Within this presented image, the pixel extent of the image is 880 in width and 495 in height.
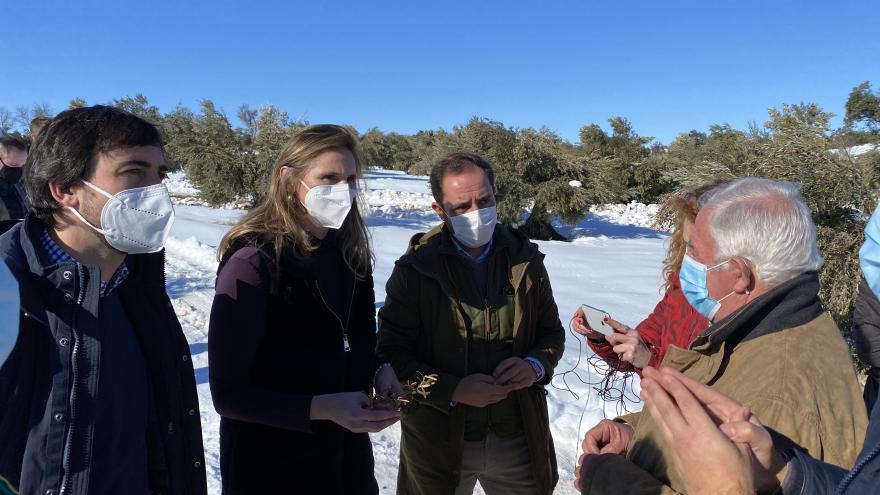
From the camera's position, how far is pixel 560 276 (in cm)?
1063

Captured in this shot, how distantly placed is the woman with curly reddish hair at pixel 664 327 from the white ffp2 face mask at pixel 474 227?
68cm

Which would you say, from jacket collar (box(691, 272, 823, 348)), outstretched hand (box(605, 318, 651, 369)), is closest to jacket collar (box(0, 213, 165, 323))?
jacket collar (box(691, 272, 823, 348))

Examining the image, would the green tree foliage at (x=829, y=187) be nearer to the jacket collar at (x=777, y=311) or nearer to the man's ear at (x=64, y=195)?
the jacket collar at (x=777, y=311)

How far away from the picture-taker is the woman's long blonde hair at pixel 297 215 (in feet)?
7.08

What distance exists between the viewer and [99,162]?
1.77 meters

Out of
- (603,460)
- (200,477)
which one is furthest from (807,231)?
(200,477)

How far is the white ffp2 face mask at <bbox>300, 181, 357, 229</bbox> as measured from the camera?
2352 millimetres

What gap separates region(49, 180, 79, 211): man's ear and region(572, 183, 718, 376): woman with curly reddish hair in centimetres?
228

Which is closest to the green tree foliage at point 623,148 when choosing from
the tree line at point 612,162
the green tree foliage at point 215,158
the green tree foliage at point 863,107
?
the tree line at point 612,162

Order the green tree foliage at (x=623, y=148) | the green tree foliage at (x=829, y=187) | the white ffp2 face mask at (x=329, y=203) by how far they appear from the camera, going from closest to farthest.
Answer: the white ffp2 face mask at (x=329, y=203) < the green tree foliage at (x=829, y=187) < the green tree foliage at (x=623, y=148)

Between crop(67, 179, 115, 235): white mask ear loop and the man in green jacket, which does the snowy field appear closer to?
the man in green jacket

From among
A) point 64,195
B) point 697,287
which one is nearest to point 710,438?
point 697,287

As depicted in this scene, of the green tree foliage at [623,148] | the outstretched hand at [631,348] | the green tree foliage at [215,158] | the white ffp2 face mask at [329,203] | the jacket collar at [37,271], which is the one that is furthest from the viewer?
the green tree foliage at [623,148]

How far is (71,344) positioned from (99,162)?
0.62 meters
